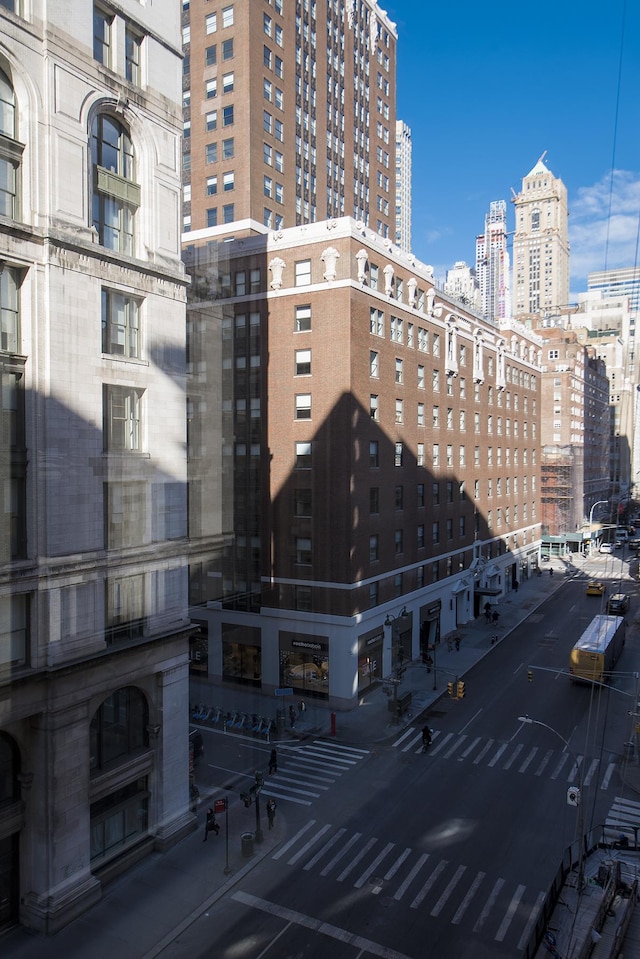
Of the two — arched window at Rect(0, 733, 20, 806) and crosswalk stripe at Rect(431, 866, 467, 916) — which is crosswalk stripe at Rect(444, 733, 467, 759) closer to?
crosswalk stripe at Rect(431, 866, 467, 916)

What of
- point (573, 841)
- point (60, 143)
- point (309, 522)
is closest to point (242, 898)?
point (573, 841)

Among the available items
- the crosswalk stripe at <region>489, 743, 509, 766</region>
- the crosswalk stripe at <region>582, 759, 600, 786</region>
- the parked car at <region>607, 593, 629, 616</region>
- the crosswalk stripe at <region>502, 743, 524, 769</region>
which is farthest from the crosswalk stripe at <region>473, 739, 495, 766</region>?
the parked car at <region>607, 593, 629, 616</region>

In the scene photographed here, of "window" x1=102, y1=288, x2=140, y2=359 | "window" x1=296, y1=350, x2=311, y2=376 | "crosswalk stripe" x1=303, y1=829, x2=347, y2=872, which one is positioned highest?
"window" x1=296, y1=350, x2=311, y2=376

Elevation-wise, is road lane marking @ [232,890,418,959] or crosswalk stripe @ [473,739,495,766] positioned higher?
road lane marking @ [232,890,418,959]

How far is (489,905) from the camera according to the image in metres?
20.9

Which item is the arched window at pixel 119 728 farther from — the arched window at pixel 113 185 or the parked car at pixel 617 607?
the parked car at pixel 617 607

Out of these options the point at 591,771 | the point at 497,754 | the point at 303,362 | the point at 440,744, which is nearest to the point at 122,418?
the point at 303,362

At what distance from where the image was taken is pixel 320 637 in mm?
39219

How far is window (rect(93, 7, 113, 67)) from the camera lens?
21859 mm

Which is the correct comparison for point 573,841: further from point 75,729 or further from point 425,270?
point 425,270

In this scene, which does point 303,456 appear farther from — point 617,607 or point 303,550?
point 617,607

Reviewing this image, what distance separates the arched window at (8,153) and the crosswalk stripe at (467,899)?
24.6 metres

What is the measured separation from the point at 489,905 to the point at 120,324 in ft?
73.3

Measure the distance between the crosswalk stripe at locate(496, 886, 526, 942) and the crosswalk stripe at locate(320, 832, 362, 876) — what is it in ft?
19.1
